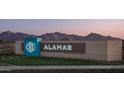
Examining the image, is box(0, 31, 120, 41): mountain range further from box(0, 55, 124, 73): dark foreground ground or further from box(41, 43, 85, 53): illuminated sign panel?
box(0, 55, 124, 73): dark foreground ground

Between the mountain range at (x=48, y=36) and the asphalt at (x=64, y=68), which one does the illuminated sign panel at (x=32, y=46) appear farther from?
the asphalt at (x=64, y=68)

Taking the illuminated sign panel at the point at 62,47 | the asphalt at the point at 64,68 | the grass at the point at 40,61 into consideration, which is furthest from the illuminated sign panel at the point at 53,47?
the asphalt at the point at 64,68

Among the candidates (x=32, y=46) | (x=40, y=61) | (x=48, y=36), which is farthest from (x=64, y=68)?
(x=32, y=46)

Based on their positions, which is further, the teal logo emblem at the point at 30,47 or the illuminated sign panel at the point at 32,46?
the teal logo emblem at the point at 30,47

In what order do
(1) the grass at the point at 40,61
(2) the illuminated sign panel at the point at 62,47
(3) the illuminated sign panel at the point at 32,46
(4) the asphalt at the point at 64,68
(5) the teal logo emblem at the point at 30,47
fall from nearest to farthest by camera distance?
(4) the asphalt at the point at 64,68, (1) the grass at the point at 40,61, (3) the illuminated sign panel at the point at 32,46, (5) the teal logo emblem at the point at 30,47, (2) the illuminated sign panel at the point at 62,47

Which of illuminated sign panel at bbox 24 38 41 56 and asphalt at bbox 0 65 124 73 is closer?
asphalt at bbox 0 65 124 73

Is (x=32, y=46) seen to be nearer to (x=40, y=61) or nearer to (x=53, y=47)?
(x=40, y=61)

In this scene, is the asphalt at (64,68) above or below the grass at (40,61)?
below

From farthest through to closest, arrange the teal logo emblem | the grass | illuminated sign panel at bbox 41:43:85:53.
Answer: illuminated sign panel at bbox 41:43:85:53 < the teal logo emblem < the grass

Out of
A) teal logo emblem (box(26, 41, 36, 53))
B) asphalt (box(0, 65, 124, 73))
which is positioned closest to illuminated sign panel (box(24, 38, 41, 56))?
teal logo emblem (box(26, 41, 36, 53))

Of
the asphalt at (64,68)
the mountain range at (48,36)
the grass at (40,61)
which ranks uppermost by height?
the mountain range at (48,36)

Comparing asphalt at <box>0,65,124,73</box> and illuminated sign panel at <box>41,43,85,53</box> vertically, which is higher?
illuminated sign panel at <box>41,43,85,53</box>

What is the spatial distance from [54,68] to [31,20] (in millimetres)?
2609

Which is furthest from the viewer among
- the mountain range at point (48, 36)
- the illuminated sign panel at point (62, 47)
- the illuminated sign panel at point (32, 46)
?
the illuminated sign panel at point (62, 47)
